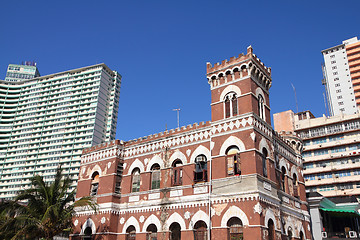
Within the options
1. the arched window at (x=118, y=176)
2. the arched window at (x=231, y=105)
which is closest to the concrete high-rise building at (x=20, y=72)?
the arched window at (x=118, y=176)

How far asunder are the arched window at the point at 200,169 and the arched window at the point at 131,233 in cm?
710

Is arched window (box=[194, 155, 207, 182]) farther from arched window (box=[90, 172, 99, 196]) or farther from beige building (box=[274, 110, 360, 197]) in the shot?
beige building (box=[274, 110, 360, 197])

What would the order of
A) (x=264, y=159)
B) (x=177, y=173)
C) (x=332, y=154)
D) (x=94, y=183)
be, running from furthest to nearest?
(x=332, y=154) → (x=94, y=183) → (x=177, y=173) → (x=264, y=159)

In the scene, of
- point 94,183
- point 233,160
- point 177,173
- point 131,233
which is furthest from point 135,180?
point 233,160

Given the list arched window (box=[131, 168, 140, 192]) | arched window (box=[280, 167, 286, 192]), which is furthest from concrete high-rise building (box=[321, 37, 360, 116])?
arched window (box=[131, 168, 140, 192])

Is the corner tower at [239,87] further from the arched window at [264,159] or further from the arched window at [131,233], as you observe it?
the arched window at [131,233]

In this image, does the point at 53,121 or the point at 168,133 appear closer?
the point at 168,133

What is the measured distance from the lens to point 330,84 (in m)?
98.8

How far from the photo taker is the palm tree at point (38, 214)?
862 inches

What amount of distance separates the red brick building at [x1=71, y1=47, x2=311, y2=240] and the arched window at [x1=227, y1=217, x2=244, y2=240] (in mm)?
60

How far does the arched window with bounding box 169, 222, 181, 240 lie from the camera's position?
2345cm

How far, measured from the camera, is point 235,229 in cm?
2030

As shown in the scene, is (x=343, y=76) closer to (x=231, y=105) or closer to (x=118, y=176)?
(x=231, y=105)

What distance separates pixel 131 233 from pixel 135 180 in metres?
4.35
